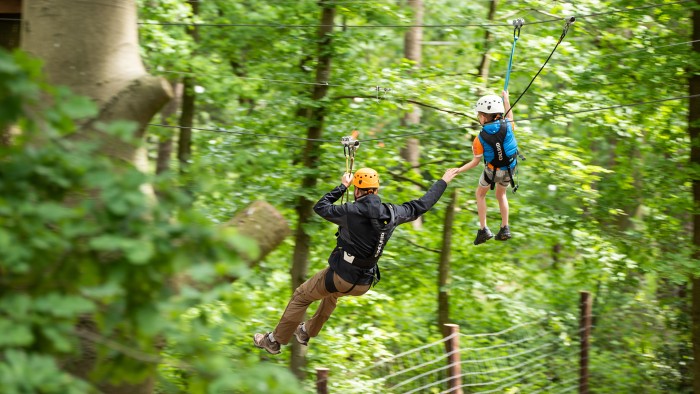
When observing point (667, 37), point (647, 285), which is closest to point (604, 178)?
point (667, 37)

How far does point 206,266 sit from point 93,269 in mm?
427

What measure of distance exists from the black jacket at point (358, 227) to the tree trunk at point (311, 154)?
3.41 m

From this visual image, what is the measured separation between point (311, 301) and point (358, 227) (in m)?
0.99

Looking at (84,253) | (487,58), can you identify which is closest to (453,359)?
(84,253)

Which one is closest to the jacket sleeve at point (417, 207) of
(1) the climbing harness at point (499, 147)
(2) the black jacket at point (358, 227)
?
(2) the black jacket at point (358, 227)

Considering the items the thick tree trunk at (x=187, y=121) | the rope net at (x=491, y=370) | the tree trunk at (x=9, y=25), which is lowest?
A: the rope net at (x=491, y=370)

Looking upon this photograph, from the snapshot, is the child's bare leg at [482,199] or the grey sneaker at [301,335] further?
the grey sneaker at [301,335]

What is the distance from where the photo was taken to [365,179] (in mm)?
7207

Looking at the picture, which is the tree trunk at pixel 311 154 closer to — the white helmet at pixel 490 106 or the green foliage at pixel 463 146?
the green foliage at pixel 463 146

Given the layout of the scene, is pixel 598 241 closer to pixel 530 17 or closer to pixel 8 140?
pixel 530 17

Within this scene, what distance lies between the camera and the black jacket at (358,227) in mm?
7184

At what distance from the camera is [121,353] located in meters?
3.01

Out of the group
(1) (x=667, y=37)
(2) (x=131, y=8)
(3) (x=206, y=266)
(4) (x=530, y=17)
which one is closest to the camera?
(3) (x=206, y=266)

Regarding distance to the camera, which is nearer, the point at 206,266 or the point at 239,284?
the point at 206,266
